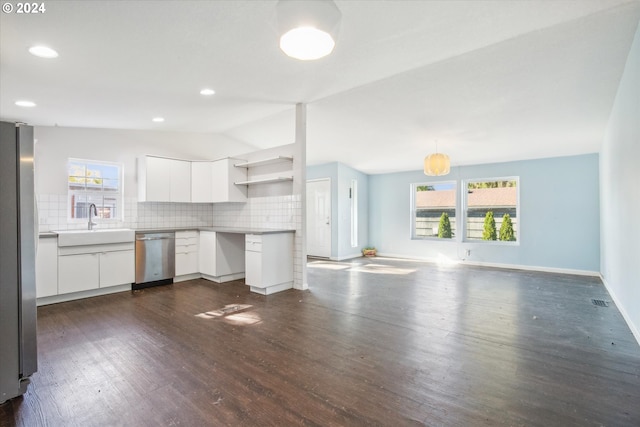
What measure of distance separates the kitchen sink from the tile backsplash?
0.27m

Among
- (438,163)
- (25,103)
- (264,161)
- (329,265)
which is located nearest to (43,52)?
(25,103)

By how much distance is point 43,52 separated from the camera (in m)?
2.43

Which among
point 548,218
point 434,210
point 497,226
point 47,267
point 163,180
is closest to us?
point 47,267

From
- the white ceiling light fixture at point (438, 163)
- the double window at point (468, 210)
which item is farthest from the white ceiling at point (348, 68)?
the double window at point (468, 210)

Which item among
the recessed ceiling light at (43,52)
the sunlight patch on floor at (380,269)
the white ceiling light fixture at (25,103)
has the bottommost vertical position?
the sunlight patch on floor at (380,269)

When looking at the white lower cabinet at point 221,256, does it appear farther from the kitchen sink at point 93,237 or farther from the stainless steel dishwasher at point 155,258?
the kitchen sink at point 93,237

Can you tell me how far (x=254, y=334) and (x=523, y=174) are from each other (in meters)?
6.34

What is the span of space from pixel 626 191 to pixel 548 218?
344 centimetres

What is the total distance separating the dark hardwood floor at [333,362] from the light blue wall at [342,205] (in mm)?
3471

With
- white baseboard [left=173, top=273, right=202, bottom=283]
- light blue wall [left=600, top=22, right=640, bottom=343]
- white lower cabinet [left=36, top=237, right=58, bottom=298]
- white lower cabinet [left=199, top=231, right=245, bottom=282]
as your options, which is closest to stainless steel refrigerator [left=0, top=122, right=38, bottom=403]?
white lower cabinet [left=36, top=237, right=58, bottom=298]

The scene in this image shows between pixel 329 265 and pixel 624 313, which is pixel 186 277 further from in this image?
pixel 624 313

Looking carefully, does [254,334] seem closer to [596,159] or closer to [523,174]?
[523,174]

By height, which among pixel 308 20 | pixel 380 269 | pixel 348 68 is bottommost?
pixel 380 269

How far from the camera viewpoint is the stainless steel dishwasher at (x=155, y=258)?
4750 millimetres
